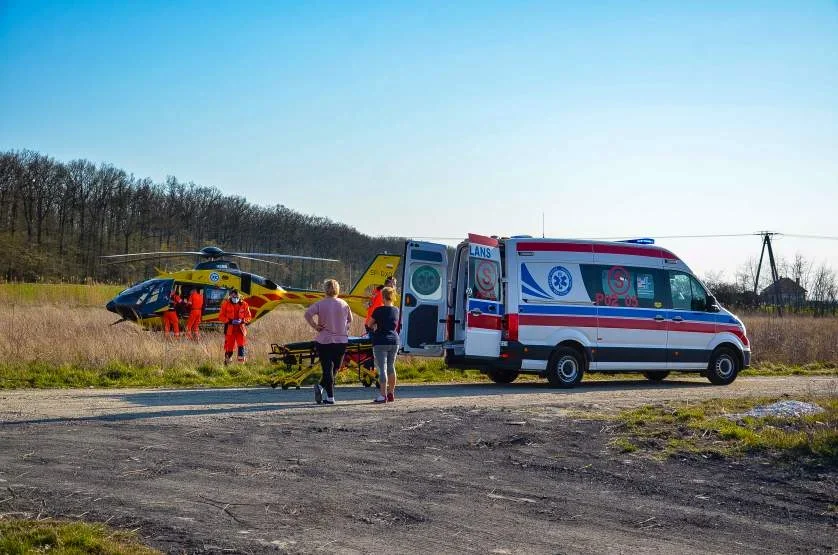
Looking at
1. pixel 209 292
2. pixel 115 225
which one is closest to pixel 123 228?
pixel 115 225

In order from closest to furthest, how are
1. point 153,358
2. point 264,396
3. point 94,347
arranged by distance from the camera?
1. point 264,396
2. point 153,358
3. point 94,347

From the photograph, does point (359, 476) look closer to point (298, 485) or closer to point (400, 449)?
point (298, 485)

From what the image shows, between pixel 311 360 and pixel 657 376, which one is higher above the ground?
pixel 311 360

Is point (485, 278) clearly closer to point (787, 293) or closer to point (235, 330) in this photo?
point (235, 330)

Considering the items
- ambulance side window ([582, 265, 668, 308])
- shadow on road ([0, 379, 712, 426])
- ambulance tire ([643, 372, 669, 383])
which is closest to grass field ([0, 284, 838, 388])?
ambulance tire ([643, 372, 669, 383])

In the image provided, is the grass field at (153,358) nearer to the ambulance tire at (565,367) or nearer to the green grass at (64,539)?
the ambulance tire at (565,367)

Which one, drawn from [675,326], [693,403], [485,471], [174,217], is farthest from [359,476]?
[174,217]

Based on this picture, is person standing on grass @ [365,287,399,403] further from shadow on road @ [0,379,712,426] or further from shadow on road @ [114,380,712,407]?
shadow on road @ [114,380,712,407]

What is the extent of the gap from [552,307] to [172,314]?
14.6 meters

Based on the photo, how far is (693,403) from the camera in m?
13.0

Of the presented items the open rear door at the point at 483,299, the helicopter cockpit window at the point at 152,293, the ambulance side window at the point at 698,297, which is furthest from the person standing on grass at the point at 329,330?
the helicopter cockpit window at the point at 152,293

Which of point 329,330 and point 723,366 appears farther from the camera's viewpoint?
point 723,366

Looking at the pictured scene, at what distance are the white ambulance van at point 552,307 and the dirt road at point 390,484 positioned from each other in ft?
13.3

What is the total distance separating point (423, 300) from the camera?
1648 centimetres
